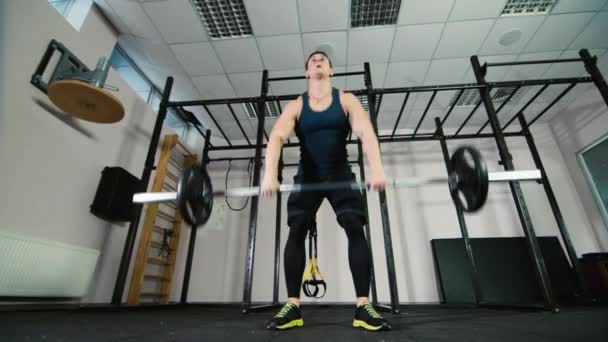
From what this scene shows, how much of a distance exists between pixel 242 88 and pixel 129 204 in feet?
6.70

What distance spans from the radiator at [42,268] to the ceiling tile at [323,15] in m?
3.09

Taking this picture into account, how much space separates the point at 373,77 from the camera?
3.64m

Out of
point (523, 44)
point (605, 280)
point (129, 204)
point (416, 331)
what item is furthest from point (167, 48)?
point (605, 280)

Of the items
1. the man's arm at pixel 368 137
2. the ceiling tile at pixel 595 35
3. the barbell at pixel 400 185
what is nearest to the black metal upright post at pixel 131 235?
the barbell at pixel 400 185

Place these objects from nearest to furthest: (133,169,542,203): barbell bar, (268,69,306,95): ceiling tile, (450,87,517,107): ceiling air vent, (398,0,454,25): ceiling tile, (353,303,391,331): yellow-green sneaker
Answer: (353,303,391,331): yellow-green sneaker, (133,169,542,203): barbell bar, (398,0,454,25): ceiling tile, (268,69,306,95): ceiling tile, (450,87,517,107): ceiling air vent

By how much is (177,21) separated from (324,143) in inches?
100

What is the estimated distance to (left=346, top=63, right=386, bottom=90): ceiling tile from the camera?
346cm

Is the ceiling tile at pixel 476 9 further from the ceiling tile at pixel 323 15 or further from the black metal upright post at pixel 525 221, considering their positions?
the ceiling tile at pixel 323 15

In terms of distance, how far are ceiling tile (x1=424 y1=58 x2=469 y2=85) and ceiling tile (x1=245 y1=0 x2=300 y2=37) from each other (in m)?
1.86

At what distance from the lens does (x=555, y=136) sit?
13.9 ft

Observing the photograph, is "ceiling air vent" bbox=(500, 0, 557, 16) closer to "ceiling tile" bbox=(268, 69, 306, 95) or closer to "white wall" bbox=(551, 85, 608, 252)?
"white wall" bbox=(551, 85, 608, 252)

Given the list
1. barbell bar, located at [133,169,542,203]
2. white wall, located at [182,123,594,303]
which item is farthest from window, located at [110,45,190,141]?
barbell bar, located at [133,169,542,203]

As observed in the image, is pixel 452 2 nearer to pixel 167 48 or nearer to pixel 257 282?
pixel 167 48

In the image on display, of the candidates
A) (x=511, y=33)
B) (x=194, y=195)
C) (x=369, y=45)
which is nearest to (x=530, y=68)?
(x=511, y=33)
